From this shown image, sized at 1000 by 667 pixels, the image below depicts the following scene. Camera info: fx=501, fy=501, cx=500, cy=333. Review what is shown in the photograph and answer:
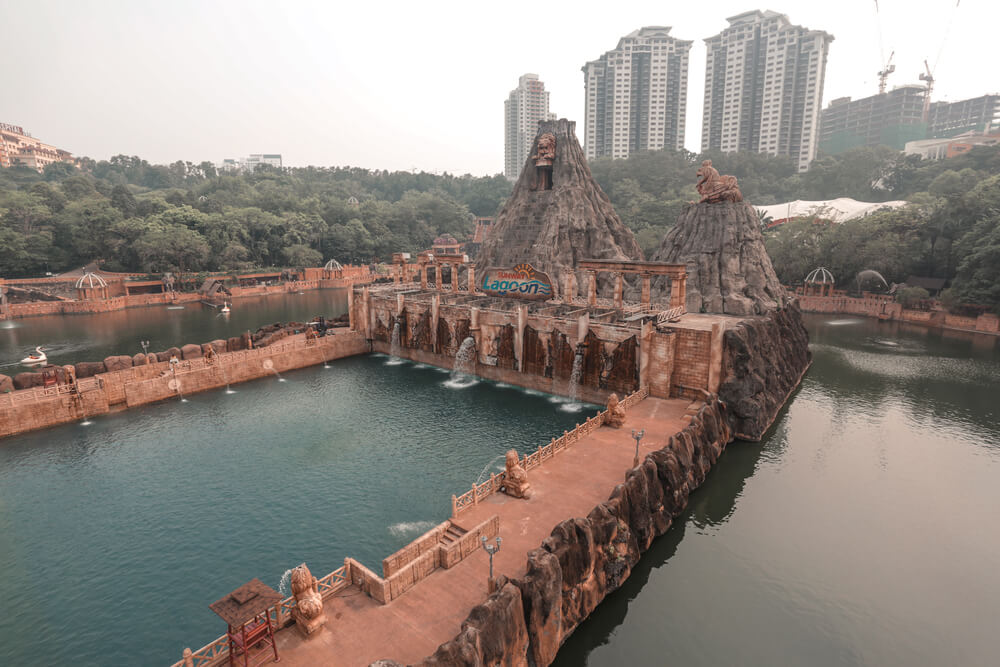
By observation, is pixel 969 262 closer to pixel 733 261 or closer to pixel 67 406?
pixel 733 261

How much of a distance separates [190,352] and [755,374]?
172 ft

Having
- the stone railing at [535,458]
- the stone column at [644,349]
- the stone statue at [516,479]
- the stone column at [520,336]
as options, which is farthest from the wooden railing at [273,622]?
the stone column at [520,336]

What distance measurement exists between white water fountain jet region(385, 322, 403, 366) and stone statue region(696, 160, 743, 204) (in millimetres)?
38571

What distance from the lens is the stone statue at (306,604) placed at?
16422mm

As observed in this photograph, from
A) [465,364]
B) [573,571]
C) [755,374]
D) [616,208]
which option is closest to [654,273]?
[755,374]

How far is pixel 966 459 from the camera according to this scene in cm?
3456

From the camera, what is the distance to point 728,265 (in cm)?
5412

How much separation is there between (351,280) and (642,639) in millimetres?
122646

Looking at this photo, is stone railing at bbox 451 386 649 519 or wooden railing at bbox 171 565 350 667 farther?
stone railing at bbox 451 386 649 519

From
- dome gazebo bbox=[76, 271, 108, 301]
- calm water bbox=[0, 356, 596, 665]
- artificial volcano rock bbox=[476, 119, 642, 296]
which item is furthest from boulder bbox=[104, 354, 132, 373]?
dome gazebo bbox=[76, 271, 108, 301]

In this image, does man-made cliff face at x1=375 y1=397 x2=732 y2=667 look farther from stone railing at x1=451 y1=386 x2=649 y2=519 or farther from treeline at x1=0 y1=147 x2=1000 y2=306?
treeline at x1=0 y1=147 x2=1000 y2=306

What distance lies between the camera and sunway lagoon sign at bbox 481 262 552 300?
164 ft

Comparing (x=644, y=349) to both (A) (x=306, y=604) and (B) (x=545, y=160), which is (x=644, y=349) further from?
(B) (x=545, y=160)

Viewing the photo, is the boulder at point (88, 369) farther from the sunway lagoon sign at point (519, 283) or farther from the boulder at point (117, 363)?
the sunway lagoon sign at point (519, 283)
